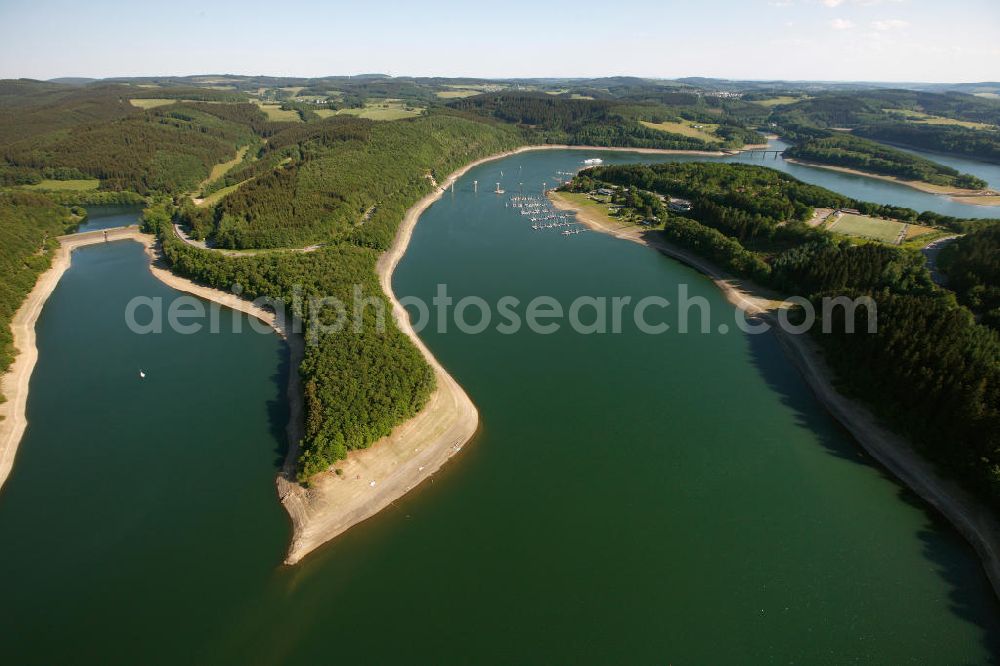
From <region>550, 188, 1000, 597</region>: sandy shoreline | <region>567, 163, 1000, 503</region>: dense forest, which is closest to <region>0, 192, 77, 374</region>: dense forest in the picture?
<region>550, 188, 1000, 597</region>: sandy shoreline

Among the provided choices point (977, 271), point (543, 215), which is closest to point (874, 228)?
point (977, 271)

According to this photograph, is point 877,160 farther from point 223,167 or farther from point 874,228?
point 223,167

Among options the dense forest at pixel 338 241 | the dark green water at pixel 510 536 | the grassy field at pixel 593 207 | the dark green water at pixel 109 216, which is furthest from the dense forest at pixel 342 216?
the dark green water at pixel 510 536

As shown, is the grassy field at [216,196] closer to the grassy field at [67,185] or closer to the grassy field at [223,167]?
the grassy field at [223,167]

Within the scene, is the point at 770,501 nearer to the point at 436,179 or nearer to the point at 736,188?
the point at 736,188

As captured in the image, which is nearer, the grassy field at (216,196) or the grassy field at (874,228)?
the grassy field at (874,228)

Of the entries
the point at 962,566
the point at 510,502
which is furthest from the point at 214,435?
the point at 962,566
